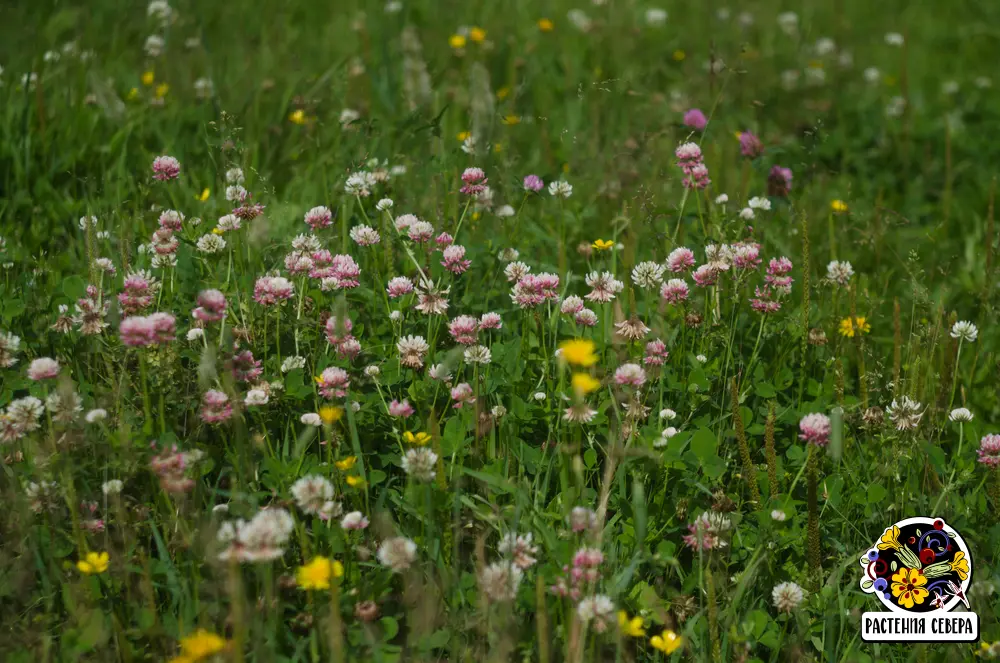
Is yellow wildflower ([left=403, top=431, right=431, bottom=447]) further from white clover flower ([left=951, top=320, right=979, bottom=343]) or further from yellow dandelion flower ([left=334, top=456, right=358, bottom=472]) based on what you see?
white clover flower ([left=951, top=320, right=979, bottom=343])

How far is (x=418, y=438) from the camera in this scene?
2092mm

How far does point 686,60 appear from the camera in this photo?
5199mm

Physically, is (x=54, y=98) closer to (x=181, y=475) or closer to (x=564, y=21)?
(x=181, y=475)

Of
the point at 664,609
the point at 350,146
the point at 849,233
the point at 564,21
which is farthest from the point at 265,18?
the point at 664,609

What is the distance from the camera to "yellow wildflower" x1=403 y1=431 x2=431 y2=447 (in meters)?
2.08

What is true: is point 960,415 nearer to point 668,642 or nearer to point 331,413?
point 668,642

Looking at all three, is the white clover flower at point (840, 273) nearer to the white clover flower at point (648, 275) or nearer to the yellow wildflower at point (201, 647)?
the white clover flower at point (648, 275)

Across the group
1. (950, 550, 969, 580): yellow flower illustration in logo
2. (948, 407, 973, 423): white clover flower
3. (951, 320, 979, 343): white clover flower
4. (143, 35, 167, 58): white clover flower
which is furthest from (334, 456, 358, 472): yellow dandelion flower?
(143, 35, 167, 58): white clover flower

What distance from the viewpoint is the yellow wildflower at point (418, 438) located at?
208cm

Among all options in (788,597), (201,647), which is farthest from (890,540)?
(201,647)

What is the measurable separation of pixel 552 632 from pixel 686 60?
13.1 feet

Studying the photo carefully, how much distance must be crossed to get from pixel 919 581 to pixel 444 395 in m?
1.14

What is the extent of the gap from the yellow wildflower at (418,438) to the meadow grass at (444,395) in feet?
0.06

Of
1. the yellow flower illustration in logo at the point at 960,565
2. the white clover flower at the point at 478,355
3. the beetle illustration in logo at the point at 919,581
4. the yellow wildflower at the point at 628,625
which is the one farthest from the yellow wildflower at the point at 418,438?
the yellow flower illustration in logo at the point at 960,565
